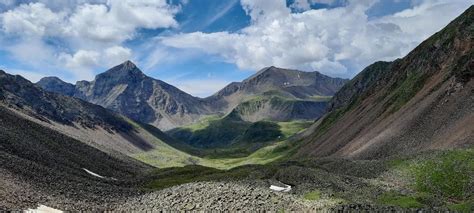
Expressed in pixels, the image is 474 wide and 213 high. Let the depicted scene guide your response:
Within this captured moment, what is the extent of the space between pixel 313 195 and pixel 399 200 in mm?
14858

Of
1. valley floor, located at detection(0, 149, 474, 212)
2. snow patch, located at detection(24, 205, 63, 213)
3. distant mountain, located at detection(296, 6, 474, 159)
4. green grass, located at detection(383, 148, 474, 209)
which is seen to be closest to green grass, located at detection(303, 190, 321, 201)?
valley floor, located at detection(0, 149, 474, 212)

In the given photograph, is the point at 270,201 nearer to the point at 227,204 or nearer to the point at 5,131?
the point at 227,204

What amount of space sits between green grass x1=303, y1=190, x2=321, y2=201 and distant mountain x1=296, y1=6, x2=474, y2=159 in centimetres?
3581

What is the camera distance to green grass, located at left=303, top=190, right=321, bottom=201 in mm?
71512

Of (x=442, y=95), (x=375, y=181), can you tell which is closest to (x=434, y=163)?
(x=375, y=181)

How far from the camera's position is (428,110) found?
435 ft

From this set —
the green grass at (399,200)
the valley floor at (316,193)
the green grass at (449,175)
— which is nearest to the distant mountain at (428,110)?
the green grass at (449,175)

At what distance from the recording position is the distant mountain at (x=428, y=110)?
11406cm

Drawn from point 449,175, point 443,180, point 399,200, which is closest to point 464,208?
point 399,200

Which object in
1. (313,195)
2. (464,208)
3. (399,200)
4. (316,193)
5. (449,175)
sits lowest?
(313,195)

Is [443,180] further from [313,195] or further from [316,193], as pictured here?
[313,195]

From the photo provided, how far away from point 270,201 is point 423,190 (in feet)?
74.7

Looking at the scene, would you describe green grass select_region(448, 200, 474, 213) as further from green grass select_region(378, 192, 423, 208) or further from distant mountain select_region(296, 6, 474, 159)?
distant mountain select_region(296, 6, 474, 159)

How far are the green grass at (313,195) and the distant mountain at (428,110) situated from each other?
35813 millimetres
